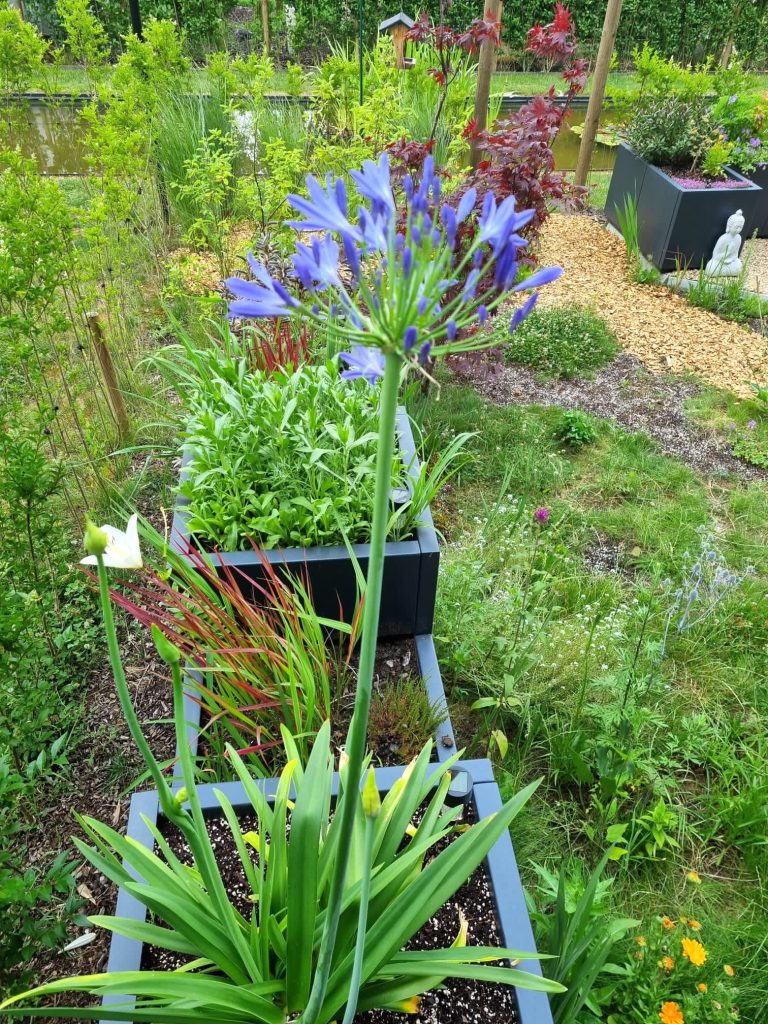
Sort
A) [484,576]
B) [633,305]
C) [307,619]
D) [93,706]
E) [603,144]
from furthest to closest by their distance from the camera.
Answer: [603,144]
[633,305]
[484,576]
[93,706]
[307,619]

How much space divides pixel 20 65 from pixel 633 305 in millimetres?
3843

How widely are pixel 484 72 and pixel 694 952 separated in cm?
477

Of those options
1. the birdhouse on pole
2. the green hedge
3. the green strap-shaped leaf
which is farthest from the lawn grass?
the green hedge

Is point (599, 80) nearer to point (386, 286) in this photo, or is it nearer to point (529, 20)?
point (386, 286)

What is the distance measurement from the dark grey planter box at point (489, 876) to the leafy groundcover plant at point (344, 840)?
12 cm

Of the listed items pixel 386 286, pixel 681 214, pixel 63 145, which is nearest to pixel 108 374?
pixel 386 286

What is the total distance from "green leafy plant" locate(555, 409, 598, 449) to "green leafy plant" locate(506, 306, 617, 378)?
24.3 inches

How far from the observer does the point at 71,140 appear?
24.1 ft

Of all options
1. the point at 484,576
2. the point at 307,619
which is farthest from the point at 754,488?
the point at 307,619

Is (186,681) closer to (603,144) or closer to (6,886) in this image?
(6,886)

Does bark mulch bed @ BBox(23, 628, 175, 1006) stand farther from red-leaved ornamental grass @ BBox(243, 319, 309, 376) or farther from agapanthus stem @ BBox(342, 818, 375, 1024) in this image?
red-leaved ornamental grass @ BBox(243, 319, 309, 376)

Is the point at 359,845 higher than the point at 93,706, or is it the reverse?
the point at 359,845

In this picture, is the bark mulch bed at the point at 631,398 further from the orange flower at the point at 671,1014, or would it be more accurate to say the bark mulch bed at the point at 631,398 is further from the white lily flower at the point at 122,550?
the white lily flower at the point at 122,550

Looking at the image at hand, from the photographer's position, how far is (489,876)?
153 cm
